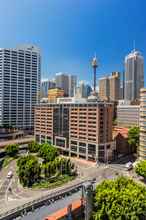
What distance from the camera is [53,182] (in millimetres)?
66875

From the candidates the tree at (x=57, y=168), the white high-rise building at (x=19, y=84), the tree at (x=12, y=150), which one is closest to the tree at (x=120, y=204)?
the tree at (x=57, y=168)

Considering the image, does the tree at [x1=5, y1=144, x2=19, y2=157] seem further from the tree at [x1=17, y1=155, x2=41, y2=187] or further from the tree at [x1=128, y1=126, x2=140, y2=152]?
the tree at [x1=128, y1=126, x2=140, y2=152]

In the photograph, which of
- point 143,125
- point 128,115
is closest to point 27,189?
point 143,125

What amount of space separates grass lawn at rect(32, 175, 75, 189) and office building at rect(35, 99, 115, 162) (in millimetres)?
24768

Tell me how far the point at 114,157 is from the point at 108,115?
814 inches

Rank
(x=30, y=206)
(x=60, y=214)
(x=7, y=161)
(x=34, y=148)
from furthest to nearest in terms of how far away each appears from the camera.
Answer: (x=34, y=148)
(x=7, y=161)
(x=30, y=206)
(x=60, y=214)

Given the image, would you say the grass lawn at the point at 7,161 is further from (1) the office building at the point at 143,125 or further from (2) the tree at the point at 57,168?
(1) the office building at the point at 143,125

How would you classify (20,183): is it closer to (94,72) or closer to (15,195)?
(15,195)

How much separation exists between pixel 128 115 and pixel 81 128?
86.1 m

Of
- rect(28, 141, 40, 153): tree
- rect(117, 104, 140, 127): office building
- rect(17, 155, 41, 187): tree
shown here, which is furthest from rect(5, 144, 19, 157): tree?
rect(117, 104, 140, 127): office building

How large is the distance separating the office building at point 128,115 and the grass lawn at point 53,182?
108014 mm

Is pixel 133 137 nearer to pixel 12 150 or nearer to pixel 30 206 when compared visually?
pixel 12 150

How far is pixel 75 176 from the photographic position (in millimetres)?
73812

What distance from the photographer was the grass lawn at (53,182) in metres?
63.6
